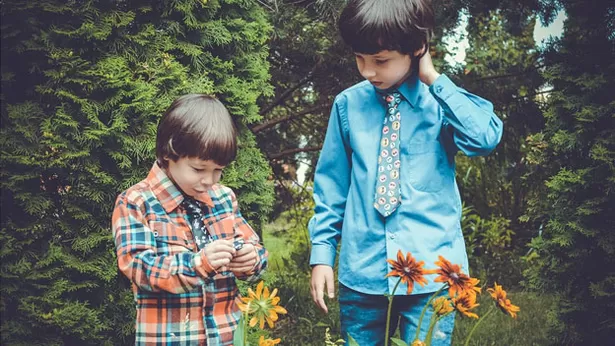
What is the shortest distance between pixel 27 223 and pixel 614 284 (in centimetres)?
252

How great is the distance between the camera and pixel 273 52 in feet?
12.7

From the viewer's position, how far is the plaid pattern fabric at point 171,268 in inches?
61.8

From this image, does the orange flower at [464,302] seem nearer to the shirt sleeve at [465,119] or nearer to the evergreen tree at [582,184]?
the shirt sleeve at [465,119]

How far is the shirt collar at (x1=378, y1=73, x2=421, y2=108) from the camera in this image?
1.91 metres

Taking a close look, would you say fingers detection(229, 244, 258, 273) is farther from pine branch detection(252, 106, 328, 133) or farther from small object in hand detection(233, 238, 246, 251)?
pine branch detection(252, 106, 328, 133)

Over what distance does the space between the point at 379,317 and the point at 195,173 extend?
2.33ft

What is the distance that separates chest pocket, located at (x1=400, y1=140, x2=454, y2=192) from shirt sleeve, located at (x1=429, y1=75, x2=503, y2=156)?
0.25 feet

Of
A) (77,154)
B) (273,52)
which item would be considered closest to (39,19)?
(77,154)

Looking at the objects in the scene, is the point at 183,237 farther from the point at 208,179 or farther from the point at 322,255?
the point at 322,255

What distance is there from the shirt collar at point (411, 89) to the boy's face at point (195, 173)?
1.99 feet

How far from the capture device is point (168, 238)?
5.49 ft

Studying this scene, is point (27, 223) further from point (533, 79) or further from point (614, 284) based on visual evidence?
point (533, 79)

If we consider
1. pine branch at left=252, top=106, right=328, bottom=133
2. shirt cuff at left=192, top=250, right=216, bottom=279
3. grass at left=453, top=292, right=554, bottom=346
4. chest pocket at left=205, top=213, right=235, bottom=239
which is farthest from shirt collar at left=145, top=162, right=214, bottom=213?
grass at left=453, top=292, right=554, bottom=346

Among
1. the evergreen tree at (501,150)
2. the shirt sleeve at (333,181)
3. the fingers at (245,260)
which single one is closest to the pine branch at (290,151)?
the evergreen tree at (501,150)
